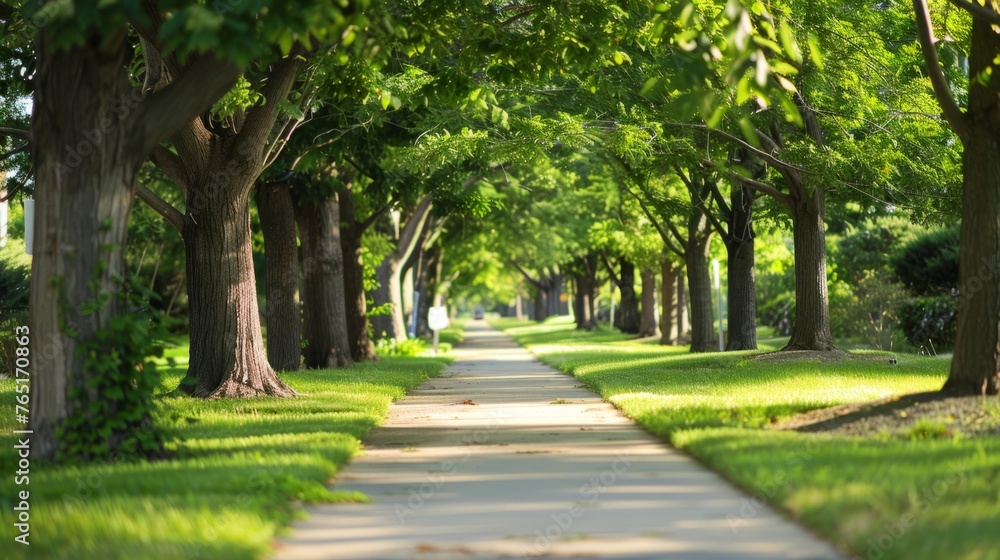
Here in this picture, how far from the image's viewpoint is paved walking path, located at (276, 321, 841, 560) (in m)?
6.52

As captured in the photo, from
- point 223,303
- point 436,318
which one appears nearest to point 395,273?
point 436,318

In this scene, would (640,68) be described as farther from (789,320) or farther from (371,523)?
(789,320)

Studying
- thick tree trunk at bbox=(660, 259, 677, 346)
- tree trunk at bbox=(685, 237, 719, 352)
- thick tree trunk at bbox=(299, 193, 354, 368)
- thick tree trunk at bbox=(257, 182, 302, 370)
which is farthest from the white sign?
thick tree trunk at bbox=(257, 182, 302, 370)

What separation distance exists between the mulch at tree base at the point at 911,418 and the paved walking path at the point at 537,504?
1740mm

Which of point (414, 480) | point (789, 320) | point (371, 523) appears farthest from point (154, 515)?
point (789, 320)

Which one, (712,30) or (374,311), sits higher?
(712,30)

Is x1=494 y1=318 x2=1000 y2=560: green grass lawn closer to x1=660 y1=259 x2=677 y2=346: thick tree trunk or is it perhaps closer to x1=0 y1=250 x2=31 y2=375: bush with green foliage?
x1=0 y1=250 x2=31 y2=375: bush with green foliage

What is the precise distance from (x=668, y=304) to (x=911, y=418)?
31.1 m

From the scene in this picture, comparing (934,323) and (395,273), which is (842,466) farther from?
(395,273)

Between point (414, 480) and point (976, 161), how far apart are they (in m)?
7.07

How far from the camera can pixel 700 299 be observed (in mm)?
33062

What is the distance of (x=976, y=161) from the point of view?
40.7 feet

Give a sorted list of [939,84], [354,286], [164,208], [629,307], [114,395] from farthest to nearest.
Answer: [629,307]
[354,286]
[164,208]
[939,84]
[114,395]

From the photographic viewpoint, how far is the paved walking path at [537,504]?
6.52 metres
